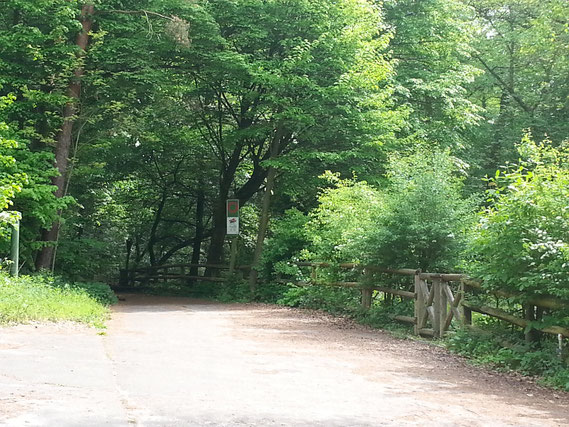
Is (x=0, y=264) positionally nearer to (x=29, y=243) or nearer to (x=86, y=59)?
(x=29, y=243)

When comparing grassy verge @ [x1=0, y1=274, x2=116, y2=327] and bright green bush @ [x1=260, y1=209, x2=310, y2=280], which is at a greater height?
bright green bush @ [x1=260, y1=209, x2=310, y2=280]

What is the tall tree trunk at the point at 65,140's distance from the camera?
1920 centimetres

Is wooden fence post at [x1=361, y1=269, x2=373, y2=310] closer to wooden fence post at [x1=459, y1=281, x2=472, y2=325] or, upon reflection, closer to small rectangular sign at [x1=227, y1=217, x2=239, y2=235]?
wooden fence post at [x1=459, y1=281, x2=472, y2=325]

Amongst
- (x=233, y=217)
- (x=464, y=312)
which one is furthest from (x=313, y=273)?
(x=464, y=312)

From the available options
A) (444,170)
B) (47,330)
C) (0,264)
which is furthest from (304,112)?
(47,330)

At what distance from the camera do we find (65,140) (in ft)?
63.7

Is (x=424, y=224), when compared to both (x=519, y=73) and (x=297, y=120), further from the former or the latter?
(x=519, y=73)

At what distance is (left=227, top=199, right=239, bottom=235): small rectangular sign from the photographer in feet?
71.9

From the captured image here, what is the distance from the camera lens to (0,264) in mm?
14586

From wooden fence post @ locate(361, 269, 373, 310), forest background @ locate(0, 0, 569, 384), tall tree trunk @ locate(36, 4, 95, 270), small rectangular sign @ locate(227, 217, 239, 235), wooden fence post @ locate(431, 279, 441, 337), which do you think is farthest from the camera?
small rectangular sign @ locate(227, 217, 239, 235)

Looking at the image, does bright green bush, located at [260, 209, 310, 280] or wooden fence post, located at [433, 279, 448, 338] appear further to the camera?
bright green bush, located at [260, 209, 310, 280]

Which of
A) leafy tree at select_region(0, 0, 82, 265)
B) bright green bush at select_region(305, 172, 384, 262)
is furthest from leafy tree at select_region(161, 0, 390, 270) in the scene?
leafy tree at select_region(0, 0, 82, 265)

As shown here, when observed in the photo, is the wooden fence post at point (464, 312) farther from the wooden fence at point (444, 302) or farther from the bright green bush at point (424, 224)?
the bright green bush at point (424, 224)

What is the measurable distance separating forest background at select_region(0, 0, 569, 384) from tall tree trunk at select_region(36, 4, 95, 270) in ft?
0.17
